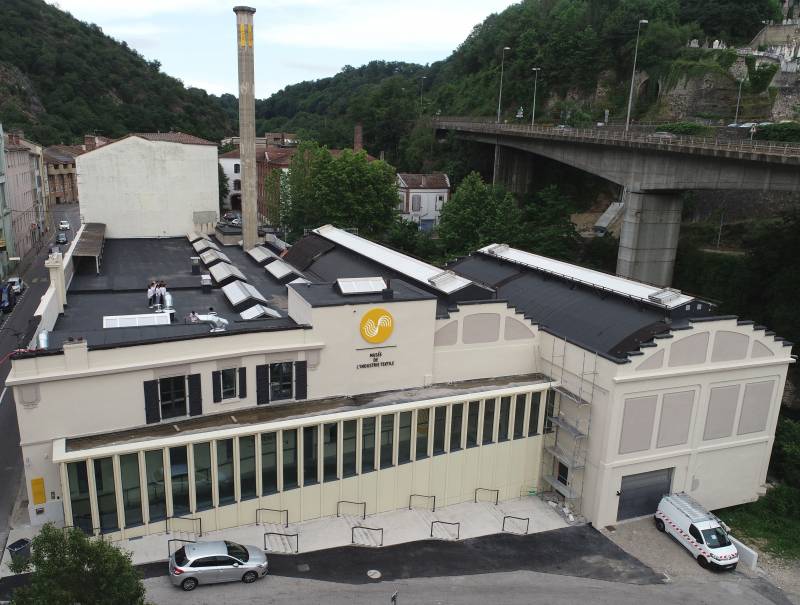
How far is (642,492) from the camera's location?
2783 centimetres

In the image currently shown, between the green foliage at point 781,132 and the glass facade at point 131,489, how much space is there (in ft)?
205

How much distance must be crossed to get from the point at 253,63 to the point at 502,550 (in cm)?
4347

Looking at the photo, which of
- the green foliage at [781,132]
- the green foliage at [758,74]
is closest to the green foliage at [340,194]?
the green foliage at [781,132]

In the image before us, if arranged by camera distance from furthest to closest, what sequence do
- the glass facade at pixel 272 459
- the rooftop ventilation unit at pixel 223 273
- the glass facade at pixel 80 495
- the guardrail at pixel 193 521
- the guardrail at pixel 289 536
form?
the rooftop ventilation unit at pixel 223 273, the guardrail at pixel 289 536, the guardrail at pixel 193 521, the glass facade at pixel 272 459, the glass facade at pixel 80 495

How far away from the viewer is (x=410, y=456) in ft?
84.1

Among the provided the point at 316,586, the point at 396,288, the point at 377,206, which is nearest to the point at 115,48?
the point at 377,206

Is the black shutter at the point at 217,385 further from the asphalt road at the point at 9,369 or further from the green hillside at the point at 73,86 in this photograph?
the green hillside at the point at 73,86

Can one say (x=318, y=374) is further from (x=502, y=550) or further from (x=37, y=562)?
(x=37, y=562)

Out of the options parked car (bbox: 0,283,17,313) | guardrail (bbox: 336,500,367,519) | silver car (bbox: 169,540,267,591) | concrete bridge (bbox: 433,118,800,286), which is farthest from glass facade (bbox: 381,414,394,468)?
parked car (bbox: 0,283,17,313)

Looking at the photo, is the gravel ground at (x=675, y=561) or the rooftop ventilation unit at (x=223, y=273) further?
the rooftop ventilation unit at (x=223, y=273)

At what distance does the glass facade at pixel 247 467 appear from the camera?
2264 cm

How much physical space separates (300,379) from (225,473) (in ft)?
15.6

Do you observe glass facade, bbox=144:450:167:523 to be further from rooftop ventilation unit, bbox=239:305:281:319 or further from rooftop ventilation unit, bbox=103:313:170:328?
rooftop ventilation unit, bbox=239:305:281:319

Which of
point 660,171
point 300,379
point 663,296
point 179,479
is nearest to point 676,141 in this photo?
point 660,171
